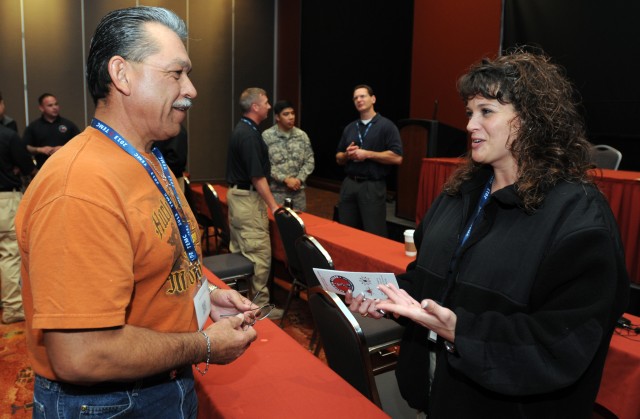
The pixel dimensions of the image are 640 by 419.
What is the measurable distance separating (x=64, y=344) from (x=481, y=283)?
849 mm

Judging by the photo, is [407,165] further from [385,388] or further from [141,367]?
[141,367]

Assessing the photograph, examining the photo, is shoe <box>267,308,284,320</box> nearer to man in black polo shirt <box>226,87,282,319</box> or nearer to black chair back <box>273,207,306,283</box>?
man in black polo shirt <box>226,87,282,319</box>

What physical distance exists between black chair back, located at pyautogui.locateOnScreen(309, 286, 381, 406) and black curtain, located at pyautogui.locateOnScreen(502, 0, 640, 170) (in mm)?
4779

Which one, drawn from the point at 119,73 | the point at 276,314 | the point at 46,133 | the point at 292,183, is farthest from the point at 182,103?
the point at 46,133

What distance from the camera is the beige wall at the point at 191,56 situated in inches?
320

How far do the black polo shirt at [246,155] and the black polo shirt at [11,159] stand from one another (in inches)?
58.0

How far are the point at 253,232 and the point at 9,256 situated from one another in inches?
71.3

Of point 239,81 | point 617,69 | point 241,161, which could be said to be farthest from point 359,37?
point 241,161

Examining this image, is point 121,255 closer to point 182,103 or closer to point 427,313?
point 182,103

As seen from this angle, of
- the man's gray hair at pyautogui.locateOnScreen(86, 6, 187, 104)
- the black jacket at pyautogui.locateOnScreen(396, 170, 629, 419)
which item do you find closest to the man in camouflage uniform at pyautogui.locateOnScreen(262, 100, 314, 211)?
the black jacket at pyautogui.locateOnScreen(396, 170, 629, 419)

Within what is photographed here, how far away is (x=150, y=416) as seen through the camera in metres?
0.98

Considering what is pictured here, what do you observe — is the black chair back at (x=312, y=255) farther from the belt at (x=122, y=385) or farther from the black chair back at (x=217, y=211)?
the black chair back at (x=217, y=211)

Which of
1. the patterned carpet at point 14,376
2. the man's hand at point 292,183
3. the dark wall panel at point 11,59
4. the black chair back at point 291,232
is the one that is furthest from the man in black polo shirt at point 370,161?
the dark wall panel at point 11,59

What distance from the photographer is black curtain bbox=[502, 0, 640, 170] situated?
5.07m
